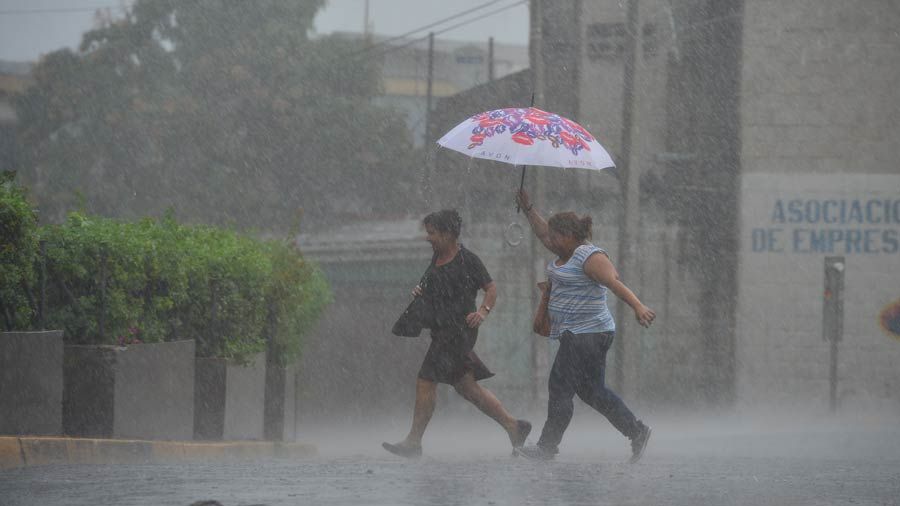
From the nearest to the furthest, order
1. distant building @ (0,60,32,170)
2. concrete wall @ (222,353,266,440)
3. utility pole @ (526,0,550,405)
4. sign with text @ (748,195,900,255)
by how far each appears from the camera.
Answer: concrete wall @ (222,353,266,440), sign with text @ (748,195,900,255), utility pole @ (526,0,550,405), distant building @ (0,60,32,170)

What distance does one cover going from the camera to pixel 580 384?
813 centimetres

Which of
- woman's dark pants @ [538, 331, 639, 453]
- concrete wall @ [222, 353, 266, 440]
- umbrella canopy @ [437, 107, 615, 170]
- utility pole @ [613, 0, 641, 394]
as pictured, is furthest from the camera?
utility pole @ [613, 0, 641, 394]

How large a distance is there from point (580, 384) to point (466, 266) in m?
1.19

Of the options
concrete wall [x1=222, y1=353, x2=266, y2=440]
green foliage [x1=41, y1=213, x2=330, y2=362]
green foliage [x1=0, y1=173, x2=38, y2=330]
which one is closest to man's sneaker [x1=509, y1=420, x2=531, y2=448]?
green foliage [x1=41, y1=213, x2=330, y2=362]

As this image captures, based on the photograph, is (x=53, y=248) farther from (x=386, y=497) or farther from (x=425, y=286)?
(x=386, y=497)

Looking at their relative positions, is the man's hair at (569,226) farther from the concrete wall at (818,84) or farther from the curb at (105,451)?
the concrete wall at (818,84)

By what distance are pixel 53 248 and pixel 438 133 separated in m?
16.1

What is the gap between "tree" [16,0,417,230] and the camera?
3200cm

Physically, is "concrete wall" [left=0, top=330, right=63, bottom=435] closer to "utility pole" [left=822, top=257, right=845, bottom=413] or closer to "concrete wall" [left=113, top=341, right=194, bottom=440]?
"concrete wall" [left=113, top=341, right=194, bottom=440]

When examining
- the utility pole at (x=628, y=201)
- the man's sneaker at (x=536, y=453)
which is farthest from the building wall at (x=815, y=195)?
the man's sneaker at (x=536, y=453)

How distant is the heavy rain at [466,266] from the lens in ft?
26.2

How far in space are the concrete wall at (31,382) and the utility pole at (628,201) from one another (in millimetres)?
10795

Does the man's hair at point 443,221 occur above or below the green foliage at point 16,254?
above

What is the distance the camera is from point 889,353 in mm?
16750
